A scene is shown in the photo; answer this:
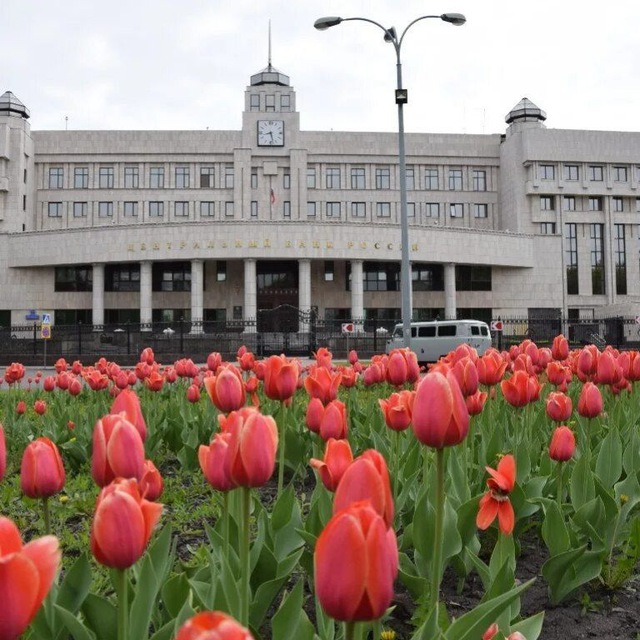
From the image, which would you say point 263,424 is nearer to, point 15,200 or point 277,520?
point 277,520

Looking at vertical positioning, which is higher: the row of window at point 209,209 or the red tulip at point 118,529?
the row of window at point 209,209

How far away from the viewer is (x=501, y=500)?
5.98 ft

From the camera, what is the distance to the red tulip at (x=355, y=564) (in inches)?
32.8

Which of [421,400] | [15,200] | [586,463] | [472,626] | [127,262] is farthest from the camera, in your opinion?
[15,200]

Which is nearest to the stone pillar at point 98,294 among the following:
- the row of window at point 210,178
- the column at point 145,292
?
the column at point 145,292

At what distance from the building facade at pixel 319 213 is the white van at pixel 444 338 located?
1904cm

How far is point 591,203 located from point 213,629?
6119cm

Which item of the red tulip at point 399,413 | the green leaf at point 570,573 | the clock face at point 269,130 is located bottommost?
the green leaf at point 570,573

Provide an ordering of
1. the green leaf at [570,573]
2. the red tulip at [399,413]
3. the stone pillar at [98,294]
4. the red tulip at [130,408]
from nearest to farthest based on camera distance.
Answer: the red tulip at [130,408], the green leaf at [570,573], the red tulip at [399,413], the stone pillar at [98,294]

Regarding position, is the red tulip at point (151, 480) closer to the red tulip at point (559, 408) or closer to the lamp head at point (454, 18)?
the red tulip at point (559, 408)

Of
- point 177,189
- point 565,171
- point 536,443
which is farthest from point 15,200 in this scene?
point 536,443

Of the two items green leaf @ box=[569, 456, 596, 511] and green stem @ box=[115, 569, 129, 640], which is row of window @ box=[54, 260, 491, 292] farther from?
green stem @ box=[115, 569, 129, 640]

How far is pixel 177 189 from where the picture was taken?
5628 cm

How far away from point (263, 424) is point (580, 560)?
65.0 inches
